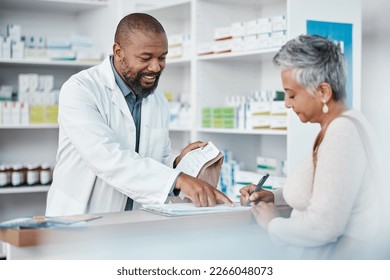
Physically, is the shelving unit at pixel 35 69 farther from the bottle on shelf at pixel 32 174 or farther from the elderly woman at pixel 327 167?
the elderly woman at pixel 327 167

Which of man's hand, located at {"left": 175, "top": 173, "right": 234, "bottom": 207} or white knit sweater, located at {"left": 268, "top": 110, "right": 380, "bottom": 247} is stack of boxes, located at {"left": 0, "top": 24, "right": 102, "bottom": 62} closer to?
man's hand, located at {"left": 175, "top": 173, "right": 234, "bottom": 207}

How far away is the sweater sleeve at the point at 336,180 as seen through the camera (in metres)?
1.30

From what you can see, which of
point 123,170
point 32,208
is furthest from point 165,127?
point 32,208

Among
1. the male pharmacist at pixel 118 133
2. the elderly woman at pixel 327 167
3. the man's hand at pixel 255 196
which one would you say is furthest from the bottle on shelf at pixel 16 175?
the elderly woman at pixel 327 167

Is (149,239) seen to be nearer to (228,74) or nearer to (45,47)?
(228,74)

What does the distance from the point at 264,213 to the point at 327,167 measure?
396 millimetres

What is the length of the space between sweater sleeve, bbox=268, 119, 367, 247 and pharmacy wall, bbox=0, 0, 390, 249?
1.54 metres

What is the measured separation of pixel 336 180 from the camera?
1302mm

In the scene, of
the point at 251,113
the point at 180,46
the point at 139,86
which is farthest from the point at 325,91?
the point at 180,46

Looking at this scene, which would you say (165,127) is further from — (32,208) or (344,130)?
(32,208)

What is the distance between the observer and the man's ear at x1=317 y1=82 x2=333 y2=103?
54.7 inches

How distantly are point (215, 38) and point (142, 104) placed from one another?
139cm

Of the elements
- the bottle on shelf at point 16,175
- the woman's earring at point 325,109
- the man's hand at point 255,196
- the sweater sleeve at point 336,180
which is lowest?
the bottle on shelf at point 16,175

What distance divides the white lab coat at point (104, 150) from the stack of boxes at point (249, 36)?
998mm
